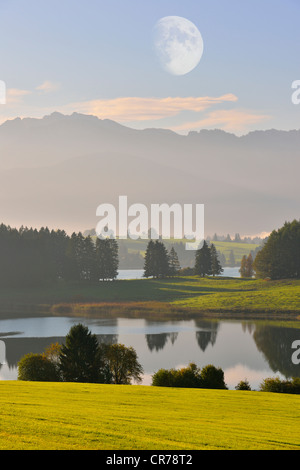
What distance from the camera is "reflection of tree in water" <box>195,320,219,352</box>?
77875mm

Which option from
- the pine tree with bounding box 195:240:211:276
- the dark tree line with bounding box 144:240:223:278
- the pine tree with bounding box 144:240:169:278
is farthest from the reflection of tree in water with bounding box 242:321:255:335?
the pine tree with bounding box 195:240:211:276

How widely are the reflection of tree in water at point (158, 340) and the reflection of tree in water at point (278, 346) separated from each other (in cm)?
1156

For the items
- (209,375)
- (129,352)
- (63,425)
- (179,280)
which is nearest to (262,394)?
(209,375)

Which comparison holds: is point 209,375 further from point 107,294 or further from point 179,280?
point 179,280

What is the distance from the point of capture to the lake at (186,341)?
6219 cm

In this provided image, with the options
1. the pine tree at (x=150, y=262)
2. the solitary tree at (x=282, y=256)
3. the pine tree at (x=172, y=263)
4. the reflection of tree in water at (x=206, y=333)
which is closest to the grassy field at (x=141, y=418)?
the reflection of tree in water at (x=206, y=333)

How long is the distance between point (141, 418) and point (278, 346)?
53130 millimetres

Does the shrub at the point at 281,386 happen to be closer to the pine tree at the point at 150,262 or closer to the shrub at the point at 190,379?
the shrub at the point at 190,379

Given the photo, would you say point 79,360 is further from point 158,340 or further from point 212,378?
point 158,340

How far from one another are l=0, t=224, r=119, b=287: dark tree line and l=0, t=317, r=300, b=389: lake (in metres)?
41.0

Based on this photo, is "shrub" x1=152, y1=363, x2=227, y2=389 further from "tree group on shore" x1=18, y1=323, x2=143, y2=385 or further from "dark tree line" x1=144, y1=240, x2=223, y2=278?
"dark tree line" x1=144, y1=240, x2=223, y2=278

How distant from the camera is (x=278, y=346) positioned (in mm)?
74938
